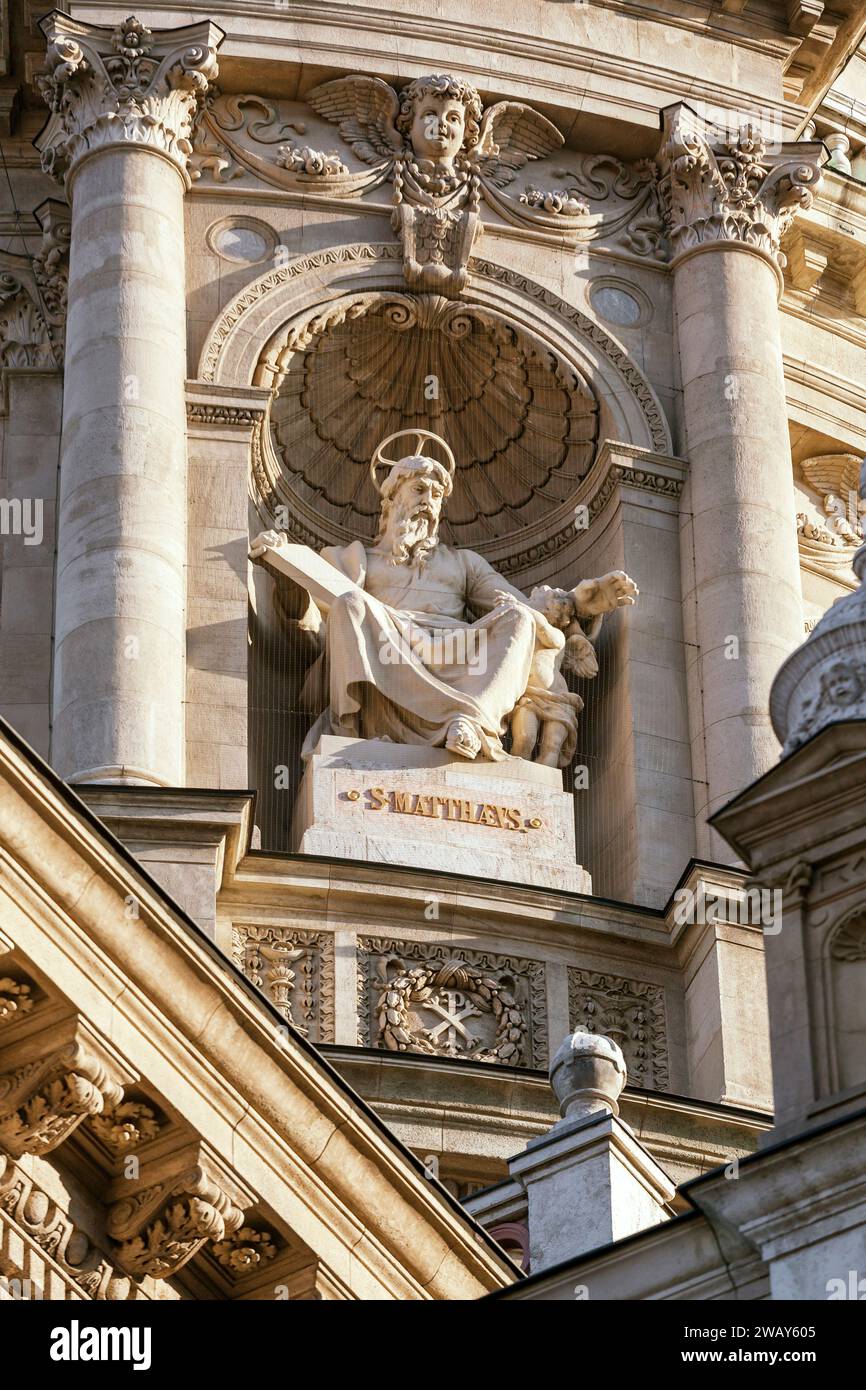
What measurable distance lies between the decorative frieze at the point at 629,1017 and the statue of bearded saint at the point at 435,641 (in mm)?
1947

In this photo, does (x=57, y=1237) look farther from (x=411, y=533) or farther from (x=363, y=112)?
(x=363, y=112)

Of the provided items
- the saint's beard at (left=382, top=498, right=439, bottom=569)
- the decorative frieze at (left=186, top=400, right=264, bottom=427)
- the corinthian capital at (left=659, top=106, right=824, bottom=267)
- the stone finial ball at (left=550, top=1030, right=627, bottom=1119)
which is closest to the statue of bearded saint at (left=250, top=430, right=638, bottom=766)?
the saint's beard at (left=382, top=498, right=439, bottom=569)

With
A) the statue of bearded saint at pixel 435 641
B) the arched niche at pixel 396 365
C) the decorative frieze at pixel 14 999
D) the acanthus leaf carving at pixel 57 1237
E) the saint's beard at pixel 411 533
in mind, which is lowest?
the acanthus leaf carving at pixel 57 1237

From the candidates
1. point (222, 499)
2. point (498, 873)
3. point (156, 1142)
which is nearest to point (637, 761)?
point (498, 873)

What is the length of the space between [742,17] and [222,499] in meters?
7.10

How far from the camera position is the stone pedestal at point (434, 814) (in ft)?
95.7

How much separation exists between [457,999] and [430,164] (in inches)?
292

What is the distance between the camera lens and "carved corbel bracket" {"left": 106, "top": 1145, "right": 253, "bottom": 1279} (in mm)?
18047

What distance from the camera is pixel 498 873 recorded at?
1153 inches

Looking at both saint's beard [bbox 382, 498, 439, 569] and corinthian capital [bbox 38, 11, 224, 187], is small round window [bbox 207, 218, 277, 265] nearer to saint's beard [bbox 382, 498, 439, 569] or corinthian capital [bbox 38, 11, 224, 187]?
corinthian capital [bbox 38, 11, 224, 187]

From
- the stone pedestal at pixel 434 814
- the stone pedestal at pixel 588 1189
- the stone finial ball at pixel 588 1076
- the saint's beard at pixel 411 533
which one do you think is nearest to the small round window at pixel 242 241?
the saint's beard at pixel 411 533

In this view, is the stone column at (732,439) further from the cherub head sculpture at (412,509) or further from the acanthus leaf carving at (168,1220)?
the acanthus leaf carving at (168,1220)

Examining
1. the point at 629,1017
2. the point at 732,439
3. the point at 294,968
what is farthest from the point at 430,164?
the point at 629,1017
